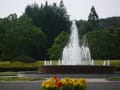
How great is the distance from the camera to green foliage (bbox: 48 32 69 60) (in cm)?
8219

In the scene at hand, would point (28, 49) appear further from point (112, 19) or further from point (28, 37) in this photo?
point (112, 19)

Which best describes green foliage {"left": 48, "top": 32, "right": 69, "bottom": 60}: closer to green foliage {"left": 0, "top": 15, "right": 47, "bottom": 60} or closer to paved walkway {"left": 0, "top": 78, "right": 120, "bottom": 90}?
green foliage {"left": 0, "top": 15, "right": 47, "bottom": 60}

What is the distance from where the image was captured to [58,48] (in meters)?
82.4

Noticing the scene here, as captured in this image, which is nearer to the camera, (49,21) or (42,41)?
(42,41)

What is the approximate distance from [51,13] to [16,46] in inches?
841

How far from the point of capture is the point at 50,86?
1226cm

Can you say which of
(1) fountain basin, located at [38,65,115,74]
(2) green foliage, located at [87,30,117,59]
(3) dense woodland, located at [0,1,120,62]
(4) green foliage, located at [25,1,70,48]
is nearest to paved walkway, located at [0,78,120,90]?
(1) fountain basin, located at [38,65,115,74]

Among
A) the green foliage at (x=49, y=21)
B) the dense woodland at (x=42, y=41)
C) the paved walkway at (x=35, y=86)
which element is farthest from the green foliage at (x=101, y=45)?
the paved walkway at (x=35, y=86)

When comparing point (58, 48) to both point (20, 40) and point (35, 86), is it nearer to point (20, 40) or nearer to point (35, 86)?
point (20, 40)

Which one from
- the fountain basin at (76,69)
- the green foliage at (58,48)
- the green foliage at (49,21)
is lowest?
the fountain basin at (76,69)

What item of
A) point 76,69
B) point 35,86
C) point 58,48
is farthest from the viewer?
point 58,48

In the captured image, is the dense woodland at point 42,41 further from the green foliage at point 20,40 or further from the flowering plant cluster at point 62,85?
the flowering plant cluster at point 62,85

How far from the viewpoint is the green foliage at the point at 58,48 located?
82188 mm

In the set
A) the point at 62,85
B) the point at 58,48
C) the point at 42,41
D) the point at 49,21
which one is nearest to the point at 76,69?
the point at 62,85
